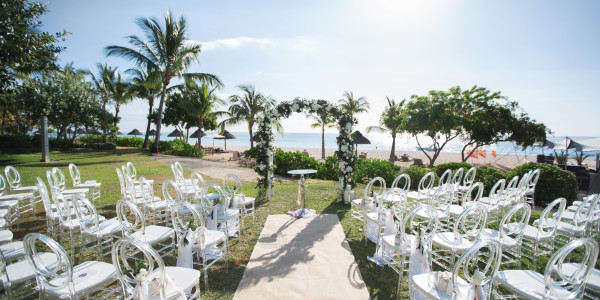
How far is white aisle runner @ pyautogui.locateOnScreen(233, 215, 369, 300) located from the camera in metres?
3.51

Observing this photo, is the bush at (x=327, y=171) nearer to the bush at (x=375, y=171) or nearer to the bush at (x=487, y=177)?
the bush at (x=375, y=171)

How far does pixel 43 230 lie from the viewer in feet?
18.0

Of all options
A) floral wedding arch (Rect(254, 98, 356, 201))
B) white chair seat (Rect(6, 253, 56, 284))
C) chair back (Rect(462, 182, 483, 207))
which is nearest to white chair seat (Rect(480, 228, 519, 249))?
chair back (Rect(462, 182, 483, 207))

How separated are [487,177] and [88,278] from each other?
35.6ft

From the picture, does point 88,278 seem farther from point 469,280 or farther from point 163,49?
point 163,49

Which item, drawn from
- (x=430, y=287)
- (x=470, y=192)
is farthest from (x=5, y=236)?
(x=470, y=192)

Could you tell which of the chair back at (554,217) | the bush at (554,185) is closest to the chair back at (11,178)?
Result: the chair back at (554,217)

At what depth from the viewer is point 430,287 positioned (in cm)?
269

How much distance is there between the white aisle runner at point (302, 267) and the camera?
3.51 metres

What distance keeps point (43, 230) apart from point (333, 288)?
20.1 ft

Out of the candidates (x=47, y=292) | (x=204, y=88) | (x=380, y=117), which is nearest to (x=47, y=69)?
(x=47, y=292)

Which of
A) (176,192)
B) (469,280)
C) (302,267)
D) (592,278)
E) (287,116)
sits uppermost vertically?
(287,116)

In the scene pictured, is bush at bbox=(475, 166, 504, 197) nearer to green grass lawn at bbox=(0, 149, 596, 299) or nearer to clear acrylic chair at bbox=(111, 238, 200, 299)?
green grass lawn at bbox=(0, 149, 596, 299)

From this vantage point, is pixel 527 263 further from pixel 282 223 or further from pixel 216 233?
pixel 216 233
